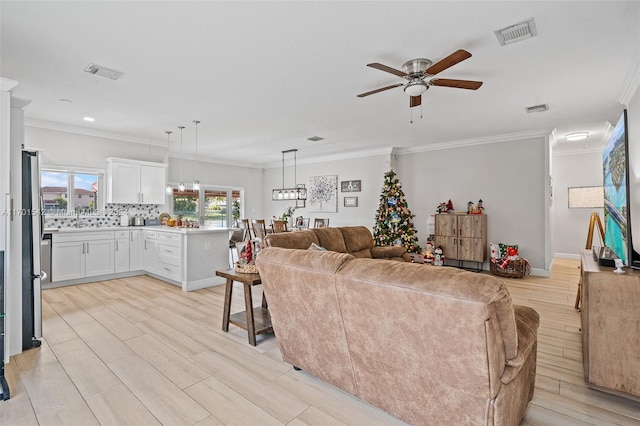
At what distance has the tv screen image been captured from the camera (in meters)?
2.68

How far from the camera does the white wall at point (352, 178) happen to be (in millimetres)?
7793

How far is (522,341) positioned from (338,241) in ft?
9.32

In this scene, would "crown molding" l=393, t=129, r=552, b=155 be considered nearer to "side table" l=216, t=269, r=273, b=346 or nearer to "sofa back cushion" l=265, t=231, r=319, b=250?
"sofa back cushion" l=265, t=231, r=319, b=250

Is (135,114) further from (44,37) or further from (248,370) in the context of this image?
(248,370)

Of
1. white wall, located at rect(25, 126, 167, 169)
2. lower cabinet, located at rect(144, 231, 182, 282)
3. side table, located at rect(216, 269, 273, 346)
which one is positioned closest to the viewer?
side table, located at rect(216, 269, 273, 346)

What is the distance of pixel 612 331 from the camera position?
2.09 meters

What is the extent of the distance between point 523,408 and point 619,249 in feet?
6.45

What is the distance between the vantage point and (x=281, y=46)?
9.28 ft

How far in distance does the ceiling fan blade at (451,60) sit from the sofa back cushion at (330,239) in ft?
7.08

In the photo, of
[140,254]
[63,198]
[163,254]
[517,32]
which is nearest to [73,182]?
[63,198]

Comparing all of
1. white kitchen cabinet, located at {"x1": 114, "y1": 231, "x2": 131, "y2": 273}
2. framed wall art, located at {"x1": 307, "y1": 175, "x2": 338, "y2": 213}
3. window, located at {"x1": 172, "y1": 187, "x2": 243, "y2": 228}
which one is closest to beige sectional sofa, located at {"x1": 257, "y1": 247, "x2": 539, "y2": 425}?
white kitchen cabinet, located at {"x1": 114, "y1": 231, "x2": 131, "y2": 273}

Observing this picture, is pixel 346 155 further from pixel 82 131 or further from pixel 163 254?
pixel 82 131

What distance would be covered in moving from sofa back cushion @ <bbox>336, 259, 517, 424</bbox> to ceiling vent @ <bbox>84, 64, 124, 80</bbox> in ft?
10.8

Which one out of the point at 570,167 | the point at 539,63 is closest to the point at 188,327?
the point at 539,63
